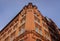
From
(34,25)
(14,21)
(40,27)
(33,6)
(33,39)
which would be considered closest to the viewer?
(33,39)

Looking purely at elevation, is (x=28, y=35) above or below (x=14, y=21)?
below

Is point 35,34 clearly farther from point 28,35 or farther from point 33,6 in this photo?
point 33,6

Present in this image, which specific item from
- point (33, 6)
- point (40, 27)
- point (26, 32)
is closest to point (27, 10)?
point (33, 6)

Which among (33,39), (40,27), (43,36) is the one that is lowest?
(33,39)

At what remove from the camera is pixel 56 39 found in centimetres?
3950

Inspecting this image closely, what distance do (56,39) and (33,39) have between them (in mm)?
11503

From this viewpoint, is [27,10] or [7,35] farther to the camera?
[7,35]

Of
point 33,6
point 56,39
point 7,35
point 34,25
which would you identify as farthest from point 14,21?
point 56,39

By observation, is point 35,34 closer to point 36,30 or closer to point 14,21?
point 36,30

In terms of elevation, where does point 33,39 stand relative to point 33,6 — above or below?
below

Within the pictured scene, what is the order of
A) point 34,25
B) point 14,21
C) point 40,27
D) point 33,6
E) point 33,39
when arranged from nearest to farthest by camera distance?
point 33,39 → point 34,25 → point 40,27 → point 33,6 → point 14,21

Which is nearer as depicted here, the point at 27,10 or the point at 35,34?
the point at 35,34

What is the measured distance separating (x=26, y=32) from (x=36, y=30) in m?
3.07

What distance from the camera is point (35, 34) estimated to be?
103 feet
